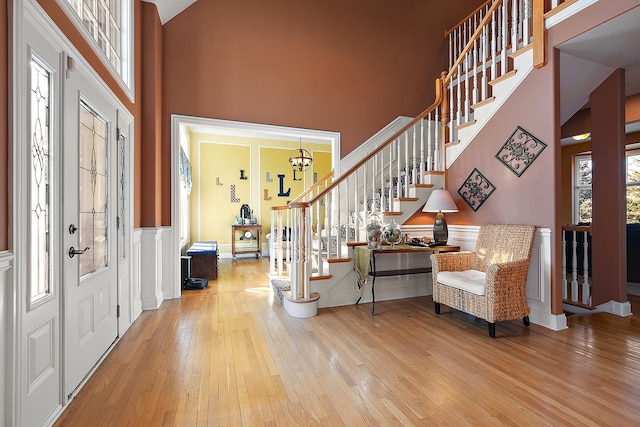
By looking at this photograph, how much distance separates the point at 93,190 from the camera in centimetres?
231

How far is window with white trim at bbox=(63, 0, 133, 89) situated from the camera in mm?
2295

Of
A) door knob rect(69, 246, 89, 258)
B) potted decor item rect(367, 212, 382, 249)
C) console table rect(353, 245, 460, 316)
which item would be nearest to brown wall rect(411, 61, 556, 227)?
console table rect(353, 245, 460, 316)

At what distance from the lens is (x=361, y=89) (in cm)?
514

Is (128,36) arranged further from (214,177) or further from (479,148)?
(214,177)

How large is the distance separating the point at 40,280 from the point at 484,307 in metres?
3.20

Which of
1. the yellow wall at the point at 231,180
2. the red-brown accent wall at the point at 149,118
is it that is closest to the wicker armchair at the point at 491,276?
the red-brown accent wall at the point at 149,118

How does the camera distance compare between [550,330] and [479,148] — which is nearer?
[550,330]

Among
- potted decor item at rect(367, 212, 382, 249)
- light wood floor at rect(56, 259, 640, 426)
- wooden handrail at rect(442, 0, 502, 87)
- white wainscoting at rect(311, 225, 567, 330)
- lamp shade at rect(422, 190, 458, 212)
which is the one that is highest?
wooden handrail at rect(442, 0, 502, 87)

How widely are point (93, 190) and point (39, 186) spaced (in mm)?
694

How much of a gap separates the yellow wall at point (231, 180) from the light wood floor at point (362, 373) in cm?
444

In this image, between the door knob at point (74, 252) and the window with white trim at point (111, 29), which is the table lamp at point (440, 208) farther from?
the window with white trim at point (111, 29)

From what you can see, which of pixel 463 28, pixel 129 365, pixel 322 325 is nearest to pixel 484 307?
pixel 322 325

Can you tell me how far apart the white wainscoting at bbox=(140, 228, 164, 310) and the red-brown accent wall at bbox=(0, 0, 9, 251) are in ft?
7.27

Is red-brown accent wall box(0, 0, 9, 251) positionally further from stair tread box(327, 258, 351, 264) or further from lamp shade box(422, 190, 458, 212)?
lamp shade box(422, 190, 458, 212)
